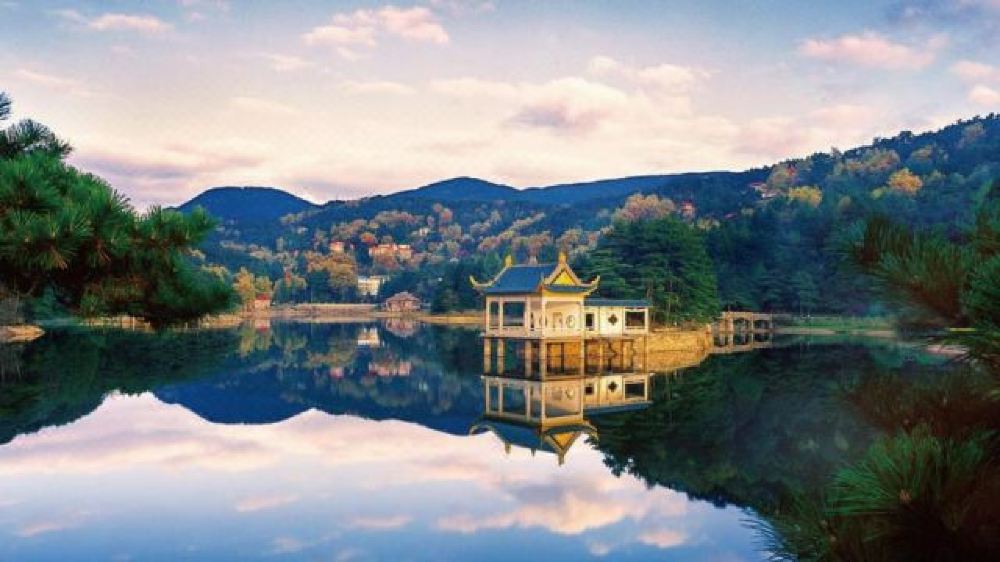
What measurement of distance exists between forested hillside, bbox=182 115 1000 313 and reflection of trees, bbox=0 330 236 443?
1440cm

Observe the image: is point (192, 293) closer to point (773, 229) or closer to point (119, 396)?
point (119, 396)

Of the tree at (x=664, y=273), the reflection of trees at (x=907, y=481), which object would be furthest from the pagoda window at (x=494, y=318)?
the reflection of trees at (x=907, y=481)

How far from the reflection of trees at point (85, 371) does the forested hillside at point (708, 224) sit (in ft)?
47.2

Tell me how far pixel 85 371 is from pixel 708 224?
54366 millimetres

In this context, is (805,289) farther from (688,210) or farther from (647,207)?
(647,207)

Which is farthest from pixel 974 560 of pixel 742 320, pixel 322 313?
pixel 322 313

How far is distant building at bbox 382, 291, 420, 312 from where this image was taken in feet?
261

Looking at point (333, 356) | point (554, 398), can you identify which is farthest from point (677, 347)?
point (333, 356)

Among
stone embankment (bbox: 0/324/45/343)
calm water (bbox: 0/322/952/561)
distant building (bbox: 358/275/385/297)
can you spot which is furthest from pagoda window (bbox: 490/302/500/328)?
distant building (bbox: 358/275/385/297)

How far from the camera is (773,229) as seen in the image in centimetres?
4903

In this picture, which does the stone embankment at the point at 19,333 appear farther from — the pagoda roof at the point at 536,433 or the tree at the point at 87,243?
the tree at the point at 87,243

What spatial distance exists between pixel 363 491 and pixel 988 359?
31.4 feet

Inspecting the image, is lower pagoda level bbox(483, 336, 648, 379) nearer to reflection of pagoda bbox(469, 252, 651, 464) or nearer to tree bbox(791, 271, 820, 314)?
reflection of pagoda bbox(469, 252, 651, 464)

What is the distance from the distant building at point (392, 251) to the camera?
11544cm
